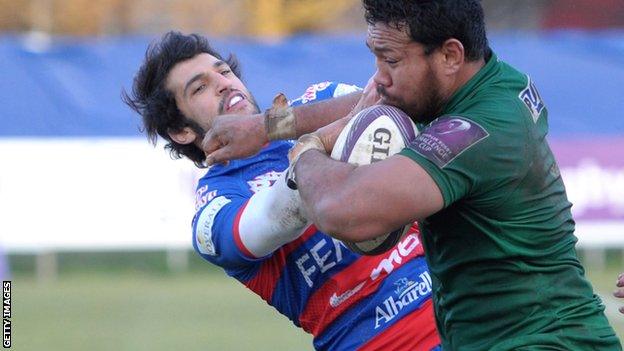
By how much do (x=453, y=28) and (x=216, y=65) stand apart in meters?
1.89

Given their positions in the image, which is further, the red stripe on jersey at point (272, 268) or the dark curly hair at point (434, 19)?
the red stripe on jersey at point (272, 268)

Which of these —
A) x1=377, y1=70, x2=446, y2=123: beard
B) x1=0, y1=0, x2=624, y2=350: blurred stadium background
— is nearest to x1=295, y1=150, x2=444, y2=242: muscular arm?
x1=377, y1=70, x2=446, y2=123: beard

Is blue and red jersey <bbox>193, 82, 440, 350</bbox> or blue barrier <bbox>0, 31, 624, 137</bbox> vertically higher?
blue and red jersey <bbox>193, 82, 440, 350</bbox>

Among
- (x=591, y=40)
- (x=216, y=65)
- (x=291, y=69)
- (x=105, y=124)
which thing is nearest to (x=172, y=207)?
(x=105, y=124)

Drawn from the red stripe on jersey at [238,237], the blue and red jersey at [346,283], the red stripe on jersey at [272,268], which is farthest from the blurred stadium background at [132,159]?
the red stripe on jersey at [238,237]

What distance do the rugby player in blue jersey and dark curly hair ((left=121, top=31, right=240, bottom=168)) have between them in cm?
18

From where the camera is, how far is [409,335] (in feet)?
17.2

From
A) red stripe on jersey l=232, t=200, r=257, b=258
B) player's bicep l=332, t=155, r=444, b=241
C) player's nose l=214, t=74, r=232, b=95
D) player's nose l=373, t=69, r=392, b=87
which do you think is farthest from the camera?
player's nose l=214, t=74, r=232, b=95

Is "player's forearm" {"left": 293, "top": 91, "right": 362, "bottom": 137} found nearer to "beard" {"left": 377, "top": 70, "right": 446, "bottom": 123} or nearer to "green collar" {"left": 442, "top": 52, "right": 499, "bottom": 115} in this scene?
"beard" {"left": 377, "top": 70, "right": 446, "bottom": 123}

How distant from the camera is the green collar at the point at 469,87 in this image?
4203mm

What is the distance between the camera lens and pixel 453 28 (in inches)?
163

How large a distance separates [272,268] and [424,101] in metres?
1.39

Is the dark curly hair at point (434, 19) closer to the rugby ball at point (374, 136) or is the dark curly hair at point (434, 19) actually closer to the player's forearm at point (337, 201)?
the rugby ball at point (374, 136)

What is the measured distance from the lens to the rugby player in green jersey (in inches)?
157
